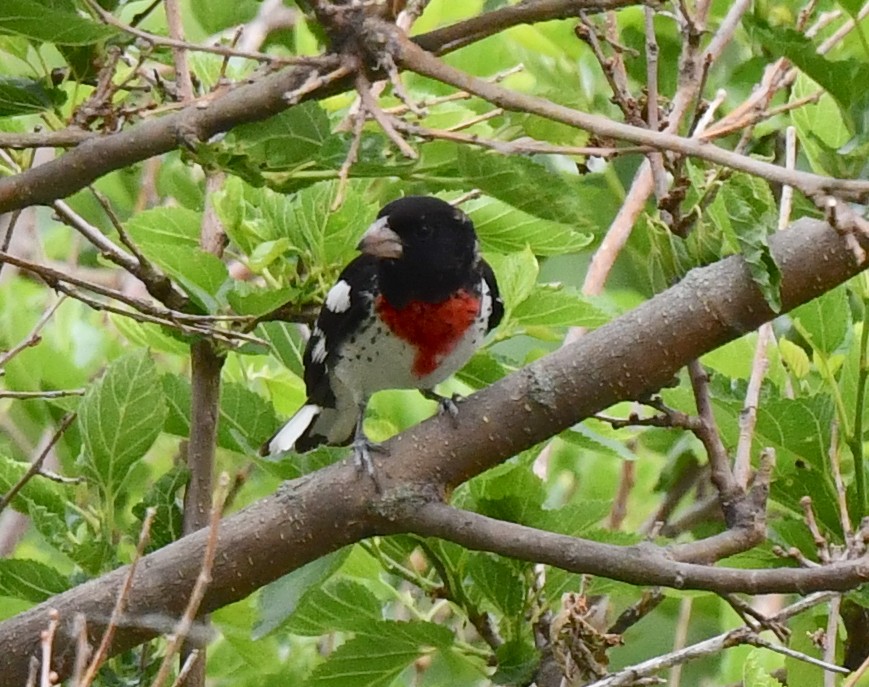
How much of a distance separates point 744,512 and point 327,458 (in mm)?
704

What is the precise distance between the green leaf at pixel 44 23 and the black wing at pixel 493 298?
1.12 metres

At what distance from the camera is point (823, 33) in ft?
8.02

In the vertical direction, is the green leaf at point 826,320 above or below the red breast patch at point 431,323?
above

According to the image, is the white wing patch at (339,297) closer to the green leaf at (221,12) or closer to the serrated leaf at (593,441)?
the serrated leaf at (593,441)

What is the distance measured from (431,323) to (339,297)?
26cm

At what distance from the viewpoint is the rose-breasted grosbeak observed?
229cm

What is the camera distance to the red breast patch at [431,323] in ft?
7.55

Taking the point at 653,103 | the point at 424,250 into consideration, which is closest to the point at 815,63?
the point at 653,103

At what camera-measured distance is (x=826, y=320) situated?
189 cm

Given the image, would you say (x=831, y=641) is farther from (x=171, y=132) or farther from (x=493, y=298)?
(x=171, y=132)


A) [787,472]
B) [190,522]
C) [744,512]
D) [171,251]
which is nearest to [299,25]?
[171,251]

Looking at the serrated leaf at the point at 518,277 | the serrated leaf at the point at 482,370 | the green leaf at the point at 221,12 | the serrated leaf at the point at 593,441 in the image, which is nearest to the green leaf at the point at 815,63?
the serrated leaf at the point at 518,277

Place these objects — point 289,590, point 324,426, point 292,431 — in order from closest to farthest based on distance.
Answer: point 289,590, point 292,431, point 324,426

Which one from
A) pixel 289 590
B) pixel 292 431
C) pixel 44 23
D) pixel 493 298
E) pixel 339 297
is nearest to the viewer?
pixel 44 23
